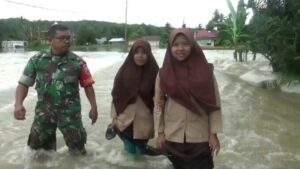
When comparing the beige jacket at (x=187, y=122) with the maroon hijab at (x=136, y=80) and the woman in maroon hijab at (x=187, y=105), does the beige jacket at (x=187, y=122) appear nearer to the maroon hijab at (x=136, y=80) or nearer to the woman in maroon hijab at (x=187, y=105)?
the woman in maroon hijab at (x=187, y=105)

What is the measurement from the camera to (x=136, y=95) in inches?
208

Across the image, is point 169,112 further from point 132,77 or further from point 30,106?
point 30,106

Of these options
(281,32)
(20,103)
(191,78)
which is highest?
(281,32)

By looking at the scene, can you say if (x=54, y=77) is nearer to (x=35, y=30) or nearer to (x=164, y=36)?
(x=164, y=36)

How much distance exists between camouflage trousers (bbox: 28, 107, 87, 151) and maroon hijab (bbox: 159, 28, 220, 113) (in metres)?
1.74

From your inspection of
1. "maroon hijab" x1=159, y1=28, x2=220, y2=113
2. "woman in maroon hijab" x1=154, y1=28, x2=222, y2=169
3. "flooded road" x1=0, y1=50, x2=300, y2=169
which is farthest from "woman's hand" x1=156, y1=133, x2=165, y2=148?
"flooded road" x1=0, y1=50, x2=300, y2=169

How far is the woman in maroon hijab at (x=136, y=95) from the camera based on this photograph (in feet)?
17.0

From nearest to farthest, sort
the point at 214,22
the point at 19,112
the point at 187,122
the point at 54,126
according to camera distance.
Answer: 1. the point at 187,122
2. the point at 19,112
3. the point at 54,126
4. the point at 214,22

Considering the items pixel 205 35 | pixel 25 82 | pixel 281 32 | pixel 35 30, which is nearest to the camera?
pixel 25 82

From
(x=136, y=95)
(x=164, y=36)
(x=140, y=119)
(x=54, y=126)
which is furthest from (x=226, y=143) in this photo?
(x=164, y=36)

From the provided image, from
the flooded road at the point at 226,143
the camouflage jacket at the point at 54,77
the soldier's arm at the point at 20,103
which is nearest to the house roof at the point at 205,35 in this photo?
the flooded road at the point at 226,143

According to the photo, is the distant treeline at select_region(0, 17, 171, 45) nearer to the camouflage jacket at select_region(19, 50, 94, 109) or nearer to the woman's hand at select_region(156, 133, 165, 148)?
the camouflage jacket at select_region(19, 50, 94, 109)

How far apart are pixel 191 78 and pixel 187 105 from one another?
246mm

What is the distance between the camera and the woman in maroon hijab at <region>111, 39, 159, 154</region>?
519cm
